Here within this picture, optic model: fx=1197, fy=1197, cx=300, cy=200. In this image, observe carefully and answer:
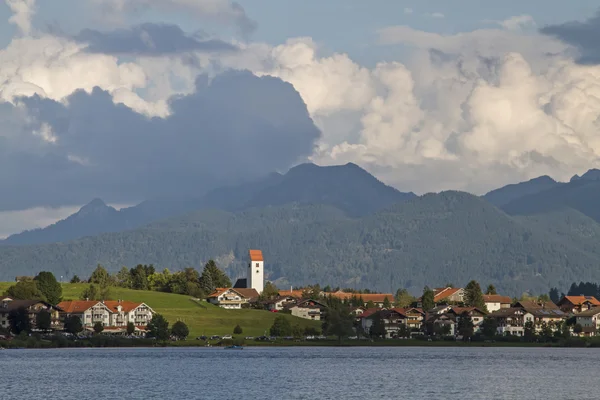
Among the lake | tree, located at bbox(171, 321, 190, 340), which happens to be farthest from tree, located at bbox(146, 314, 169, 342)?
the lake

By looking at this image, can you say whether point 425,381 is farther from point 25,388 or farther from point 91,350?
point 91,350

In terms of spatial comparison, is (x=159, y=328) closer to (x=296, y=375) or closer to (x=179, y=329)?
(x=179, y=329)

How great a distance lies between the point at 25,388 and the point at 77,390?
5.10 m

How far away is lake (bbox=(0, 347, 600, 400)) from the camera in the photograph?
108 m

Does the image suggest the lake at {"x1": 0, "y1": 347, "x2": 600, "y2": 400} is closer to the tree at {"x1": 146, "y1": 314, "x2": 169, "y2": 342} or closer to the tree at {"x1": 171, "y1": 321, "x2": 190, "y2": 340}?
the tree at {"x1": 146, "y1": 314, "x2": 169, "y2": 342}

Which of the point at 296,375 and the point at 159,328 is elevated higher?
the point at 159,328

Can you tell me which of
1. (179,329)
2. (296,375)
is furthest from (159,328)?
(296,375)

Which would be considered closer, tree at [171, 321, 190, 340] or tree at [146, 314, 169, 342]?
tree at [146, 314, 169, 342]

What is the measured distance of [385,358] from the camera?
166 meters

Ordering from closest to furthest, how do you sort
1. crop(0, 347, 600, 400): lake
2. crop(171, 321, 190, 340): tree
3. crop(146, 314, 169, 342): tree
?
crop(0, 347, 600, 400): lake < crop(146, 314, 169, 342): tree < crop(171, 321, 190, 340): tree

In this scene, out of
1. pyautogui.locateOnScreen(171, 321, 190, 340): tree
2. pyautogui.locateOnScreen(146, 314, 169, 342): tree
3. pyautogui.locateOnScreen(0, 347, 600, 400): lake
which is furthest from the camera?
pyautogui.locateOnScreen(171, 321, 190, 340): tree

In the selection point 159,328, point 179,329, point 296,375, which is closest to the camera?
point 296,375

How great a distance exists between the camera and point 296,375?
423 ft

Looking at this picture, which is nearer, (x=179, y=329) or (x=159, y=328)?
(x=159, y=328)
